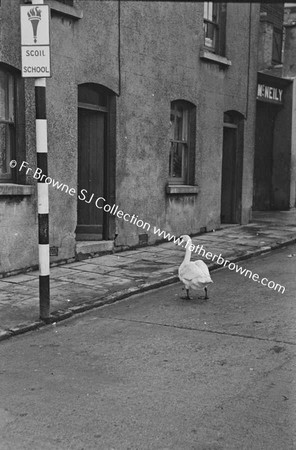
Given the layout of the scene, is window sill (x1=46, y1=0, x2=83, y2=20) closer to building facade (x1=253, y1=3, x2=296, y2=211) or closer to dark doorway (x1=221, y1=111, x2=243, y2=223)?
dark doorway (x1=221, y1=111, x2=243, y2=223)

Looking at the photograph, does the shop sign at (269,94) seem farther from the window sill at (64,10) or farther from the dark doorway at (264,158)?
the window sill at (64,10)

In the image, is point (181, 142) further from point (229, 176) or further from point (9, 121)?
point (9, 121)

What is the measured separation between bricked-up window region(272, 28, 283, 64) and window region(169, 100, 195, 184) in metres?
8.97

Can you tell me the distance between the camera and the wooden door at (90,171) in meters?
11.0

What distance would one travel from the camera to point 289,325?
6531mm

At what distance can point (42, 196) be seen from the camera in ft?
21.4

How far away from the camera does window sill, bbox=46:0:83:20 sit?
9.23 metres

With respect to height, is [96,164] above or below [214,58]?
below

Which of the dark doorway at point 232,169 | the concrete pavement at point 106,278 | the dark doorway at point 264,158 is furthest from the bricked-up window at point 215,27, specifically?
the dark doorway at point 264,158

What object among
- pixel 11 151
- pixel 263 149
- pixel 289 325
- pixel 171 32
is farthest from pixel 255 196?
pixel 289 325

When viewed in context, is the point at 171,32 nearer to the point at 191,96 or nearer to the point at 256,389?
the point at 191,96

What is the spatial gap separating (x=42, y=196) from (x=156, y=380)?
2.70 meters

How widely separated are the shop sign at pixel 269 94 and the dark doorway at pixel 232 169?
136 inches

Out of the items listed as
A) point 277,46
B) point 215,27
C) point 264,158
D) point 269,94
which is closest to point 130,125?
point 215,27
